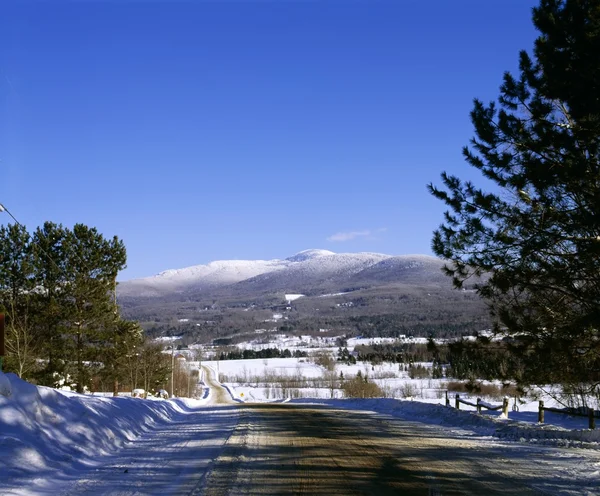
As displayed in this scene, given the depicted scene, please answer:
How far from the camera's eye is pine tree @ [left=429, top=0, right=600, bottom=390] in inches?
443

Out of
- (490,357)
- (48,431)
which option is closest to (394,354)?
(490,357)

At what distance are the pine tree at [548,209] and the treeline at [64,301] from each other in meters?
29.1

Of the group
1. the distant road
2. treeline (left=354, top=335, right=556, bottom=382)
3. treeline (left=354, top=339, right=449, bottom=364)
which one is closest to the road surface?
the distant road

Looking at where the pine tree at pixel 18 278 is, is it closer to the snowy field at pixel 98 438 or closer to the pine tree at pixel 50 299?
the pine tree at pixel 50 299

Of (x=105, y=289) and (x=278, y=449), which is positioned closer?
(x=278, y=449)

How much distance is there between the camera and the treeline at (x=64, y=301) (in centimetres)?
3556

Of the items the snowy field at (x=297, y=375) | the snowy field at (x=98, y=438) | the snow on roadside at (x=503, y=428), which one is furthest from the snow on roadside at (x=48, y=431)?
the snowy field at (x=297, y=375)

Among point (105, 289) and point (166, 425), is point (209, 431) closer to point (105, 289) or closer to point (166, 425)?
point (166, 425)

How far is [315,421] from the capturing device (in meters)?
18.0

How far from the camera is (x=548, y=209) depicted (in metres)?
11.8

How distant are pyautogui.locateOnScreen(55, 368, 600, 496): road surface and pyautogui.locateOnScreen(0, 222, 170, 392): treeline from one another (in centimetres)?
2403

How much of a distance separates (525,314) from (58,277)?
31.9 meters

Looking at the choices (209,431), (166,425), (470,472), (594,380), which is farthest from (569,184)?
(166,425)

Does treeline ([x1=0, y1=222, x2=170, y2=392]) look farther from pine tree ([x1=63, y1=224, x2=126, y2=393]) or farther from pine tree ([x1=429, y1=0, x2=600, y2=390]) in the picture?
pine tree ([x1=429, y1=0, x2=600, y2=390])
